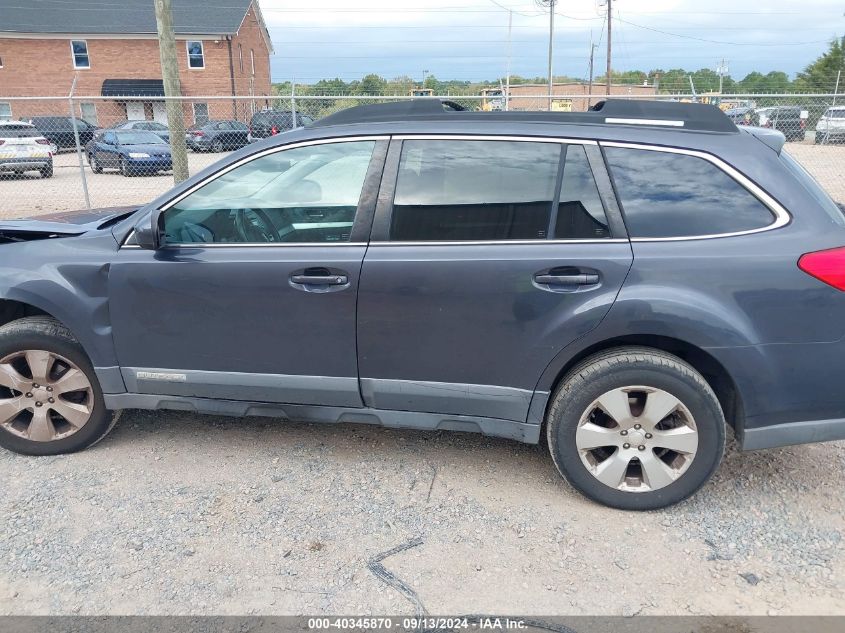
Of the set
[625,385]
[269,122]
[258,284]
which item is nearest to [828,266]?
[625,385]

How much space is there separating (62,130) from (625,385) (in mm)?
27114

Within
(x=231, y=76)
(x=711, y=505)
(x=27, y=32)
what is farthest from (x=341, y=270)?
(x=27, y=32)

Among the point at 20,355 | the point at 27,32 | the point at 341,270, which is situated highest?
the point at 27,32

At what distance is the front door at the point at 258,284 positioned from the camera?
3199 mm

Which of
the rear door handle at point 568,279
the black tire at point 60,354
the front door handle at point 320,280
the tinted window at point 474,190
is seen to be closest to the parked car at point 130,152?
the black tire at point 60,354

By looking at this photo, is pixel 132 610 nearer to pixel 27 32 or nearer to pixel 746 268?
pixel 746 268

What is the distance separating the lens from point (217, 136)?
1772cm

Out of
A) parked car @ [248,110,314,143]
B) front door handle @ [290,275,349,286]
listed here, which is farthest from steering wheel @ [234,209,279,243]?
parked car @ [248,110,314,143]

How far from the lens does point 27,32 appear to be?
35594mm

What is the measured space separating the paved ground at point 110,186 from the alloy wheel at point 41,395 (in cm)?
987

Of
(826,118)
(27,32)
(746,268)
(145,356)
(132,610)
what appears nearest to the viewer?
(132,610)

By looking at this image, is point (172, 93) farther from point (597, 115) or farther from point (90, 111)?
point (90, 111)

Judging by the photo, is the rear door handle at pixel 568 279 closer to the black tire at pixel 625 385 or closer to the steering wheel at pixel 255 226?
the black tire at pixel 625 385

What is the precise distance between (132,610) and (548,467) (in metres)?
2.10
